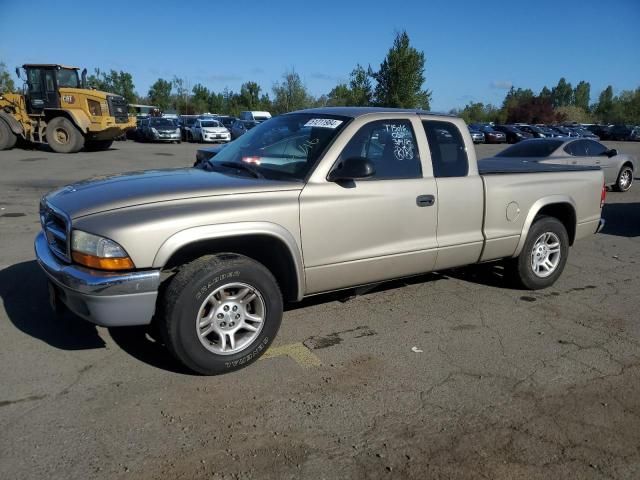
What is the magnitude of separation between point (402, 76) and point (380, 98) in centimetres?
219

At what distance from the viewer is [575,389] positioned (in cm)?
352

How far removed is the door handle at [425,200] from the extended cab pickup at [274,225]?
1 cm

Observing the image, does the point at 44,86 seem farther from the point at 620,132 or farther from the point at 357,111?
the point at 620,132

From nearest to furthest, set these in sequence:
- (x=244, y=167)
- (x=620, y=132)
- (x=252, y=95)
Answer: (x=244, y=167) → (x=620, y=132) → (x=252, y=95)

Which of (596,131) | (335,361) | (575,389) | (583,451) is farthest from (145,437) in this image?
(596,131)

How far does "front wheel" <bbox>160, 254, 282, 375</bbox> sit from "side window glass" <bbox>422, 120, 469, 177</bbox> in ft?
6.10

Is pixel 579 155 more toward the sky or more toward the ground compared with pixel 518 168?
more toward the ground

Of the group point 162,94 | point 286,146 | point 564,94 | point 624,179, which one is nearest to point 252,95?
point 162,94

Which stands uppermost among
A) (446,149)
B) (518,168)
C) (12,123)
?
(12,123)

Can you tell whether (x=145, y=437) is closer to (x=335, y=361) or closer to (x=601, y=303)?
(x=335, y=361)

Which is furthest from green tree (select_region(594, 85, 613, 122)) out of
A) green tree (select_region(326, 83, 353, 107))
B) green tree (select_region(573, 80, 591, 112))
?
green tree (select_region(326, 83, 353, 107))

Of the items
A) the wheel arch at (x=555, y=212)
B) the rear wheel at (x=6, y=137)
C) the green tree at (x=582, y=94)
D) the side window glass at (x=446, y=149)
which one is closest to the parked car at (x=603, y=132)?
the rear wheel at (x=6, y=137)

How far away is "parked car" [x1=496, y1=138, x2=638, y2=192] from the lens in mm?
11883

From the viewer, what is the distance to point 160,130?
102 ft
